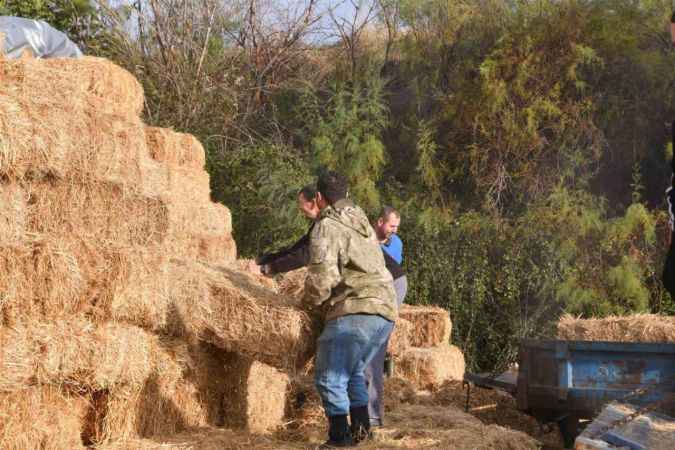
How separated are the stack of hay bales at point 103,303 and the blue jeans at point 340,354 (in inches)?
12.2

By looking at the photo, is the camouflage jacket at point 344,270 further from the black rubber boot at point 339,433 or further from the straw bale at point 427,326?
the straw bale at point 427,326

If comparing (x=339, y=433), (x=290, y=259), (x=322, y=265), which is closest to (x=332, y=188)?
(x=322, y=265)

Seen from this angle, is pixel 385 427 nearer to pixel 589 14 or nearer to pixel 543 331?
pixel 543 331

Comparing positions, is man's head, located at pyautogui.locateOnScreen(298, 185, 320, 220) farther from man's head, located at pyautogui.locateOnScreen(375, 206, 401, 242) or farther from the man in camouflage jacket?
man's head, located at pyautogui.locateOnScreen(375, 206, 401, 242)

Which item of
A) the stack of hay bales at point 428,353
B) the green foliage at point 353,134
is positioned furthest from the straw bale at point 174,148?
the green foliage at point 353,134

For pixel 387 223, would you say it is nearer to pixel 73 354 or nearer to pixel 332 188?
pixel 332 188

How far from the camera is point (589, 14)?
1686 centimetres

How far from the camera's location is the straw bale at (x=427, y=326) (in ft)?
34.1

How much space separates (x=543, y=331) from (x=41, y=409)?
8.66 m

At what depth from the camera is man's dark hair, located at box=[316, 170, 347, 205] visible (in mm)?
6469

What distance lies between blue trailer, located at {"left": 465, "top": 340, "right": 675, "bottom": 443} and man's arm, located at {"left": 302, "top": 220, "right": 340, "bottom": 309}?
2.35m

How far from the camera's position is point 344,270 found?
6.30 m

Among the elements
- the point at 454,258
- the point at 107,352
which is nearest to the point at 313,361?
the point at 107,352

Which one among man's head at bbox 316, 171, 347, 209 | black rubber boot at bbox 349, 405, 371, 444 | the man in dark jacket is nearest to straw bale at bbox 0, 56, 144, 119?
the man in dark jacket
